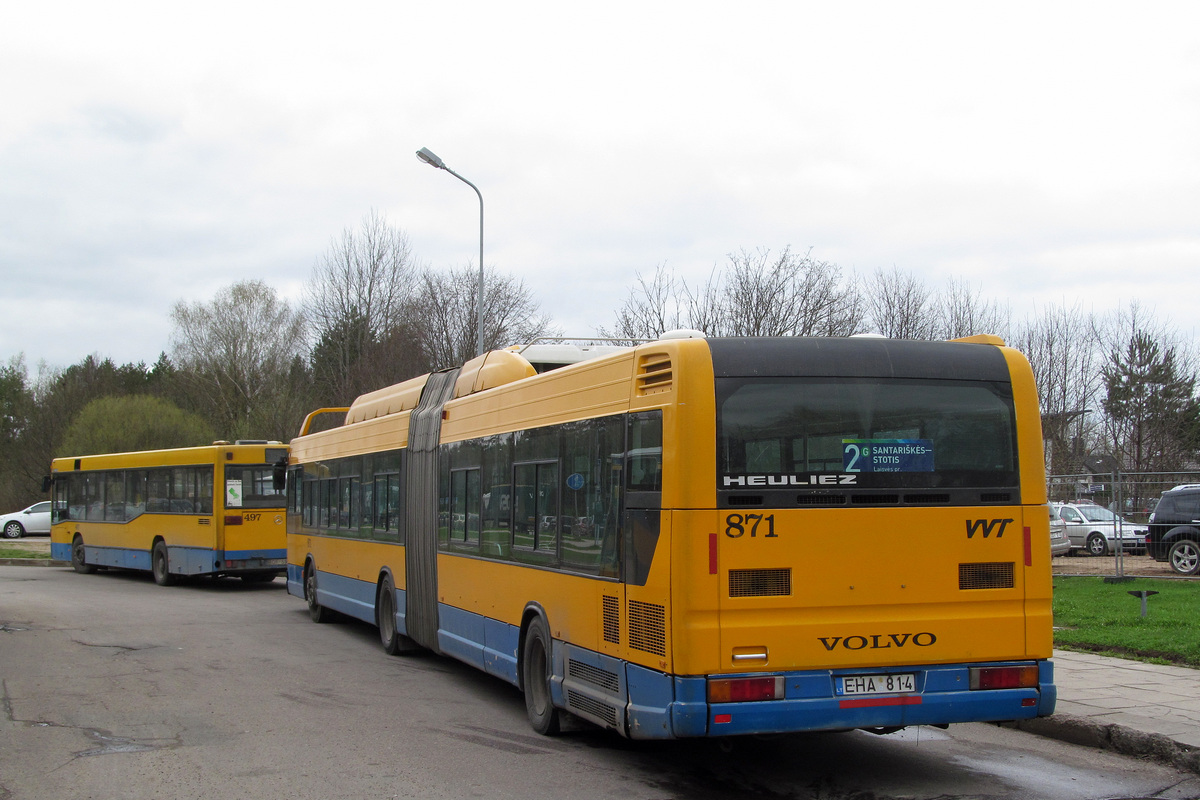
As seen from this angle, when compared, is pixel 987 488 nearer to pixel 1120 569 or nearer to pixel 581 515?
pixel 581 515

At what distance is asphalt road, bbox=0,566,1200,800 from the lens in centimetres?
686

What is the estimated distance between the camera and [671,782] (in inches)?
278

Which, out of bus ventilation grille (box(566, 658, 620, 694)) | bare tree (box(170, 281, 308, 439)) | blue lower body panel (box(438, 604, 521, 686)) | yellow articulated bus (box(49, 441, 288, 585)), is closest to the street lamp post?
yellow articulated bus (box(49, 441, 288, 585))

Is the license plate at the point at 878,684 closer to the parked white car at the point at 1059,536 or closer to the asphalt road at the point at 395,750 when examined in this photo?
the asphalt road at the point at 395,750

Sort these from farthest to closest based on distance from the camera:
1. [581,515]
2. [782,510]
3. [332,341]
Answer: [332,341] → [581,515] → [782,510]

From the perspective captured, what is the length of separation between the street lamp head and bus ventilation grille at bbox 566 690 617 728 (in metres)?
16.4

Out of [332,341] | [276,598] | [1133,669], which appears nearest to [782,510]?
[1133,669]

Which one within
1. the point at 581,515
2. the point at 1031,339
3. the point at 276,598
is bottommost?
the point at 276,598

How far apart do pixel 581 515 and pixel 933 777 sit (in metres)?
2.91

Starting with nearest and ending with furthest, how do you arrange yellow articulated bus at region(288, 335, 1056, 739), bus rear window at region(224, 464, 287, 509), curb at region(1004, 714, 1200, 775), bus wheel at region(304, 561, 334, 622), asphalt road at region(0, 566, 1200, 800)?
1. yellow articulated bus at region(288, 335, 1056, 739)
2. asphalt road at region(0, 566, 1200, 800)
3. curb at region(1004, 714, 1200, 775)
4. bus wheel at region(304, 561, 334, 622)
5. bus rear window at region(224, 464, 287, 509)

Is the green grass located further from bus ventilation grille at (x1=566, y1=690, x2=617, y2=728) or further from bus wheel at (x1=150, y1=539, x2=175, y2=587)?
bus wheel at (x1=150, y1=539, x2=175, y2=587)

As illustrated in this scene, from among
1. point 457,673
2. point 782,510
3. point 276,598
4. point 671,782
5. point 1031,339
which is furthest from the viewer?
point 1031,339

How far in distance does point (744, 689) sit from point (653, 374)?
1.97 metres

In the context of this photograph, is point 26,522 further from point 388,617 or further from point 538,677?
point 538,677
